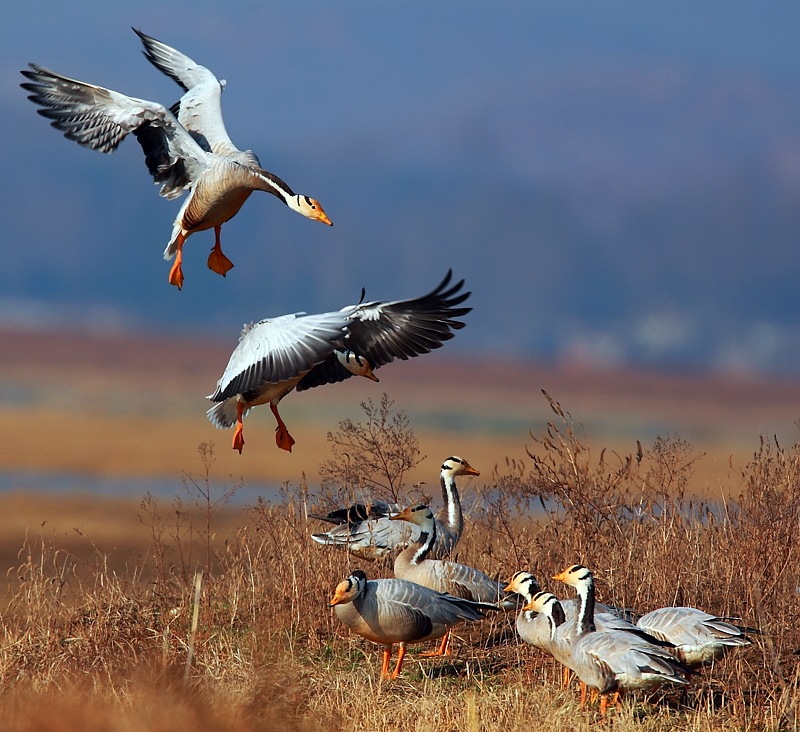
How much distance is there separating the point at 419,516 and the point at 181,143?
297 cm

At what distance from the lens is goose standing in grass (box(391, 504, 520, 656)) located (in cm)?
824

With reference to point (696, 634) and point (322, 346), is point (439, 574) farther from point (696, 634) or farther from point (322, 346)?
point (696, 634)

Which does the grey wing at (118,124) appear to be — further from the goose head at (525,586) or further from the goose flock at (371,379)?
the goose head at (525,586)

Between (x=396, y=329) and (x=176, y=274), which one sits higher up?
(x=176, y=274)

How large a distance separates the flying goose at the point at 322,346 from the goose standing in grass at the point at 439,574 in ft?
3.24

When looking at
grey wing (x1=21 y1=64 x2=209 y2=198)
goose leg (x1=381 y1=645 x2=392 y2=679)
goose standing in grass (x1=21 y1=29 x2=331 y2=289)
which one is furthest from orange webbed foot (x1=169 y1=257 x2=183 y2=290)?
goose leg (x1=381 y1=645 x2=392 y2=679)

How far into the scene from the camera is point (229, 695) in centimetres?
604

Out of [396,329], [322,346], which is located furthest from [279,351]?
[396,329]

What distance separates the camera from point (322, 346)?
8.05m

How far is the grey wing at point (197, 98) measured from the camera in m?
9.68

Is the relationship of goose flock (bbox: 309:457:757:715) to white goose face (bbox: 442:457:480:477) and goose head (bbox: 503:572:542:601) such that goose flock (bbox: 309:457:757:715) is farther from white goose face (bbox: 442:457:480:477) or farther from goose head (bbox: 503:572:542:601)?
white goose face (bbox: 442:457:480:477)

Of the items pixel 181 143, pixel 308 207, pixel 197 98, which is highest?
pixel 197 98

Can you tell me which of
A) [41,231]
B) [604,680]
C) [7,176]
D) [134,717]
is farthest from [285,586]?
[7,176]

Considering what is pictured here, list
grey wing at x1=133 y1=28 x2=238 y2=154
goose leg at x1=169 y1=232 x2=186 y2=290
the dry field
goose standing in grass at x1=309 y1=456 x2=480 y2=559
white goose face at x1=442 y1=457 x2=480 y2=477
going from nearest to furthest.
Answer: the dry field → goose leg at x1=169 y1=232 x2=186 y2=290 → goose standing in grass at x1=309 y1=456 x2=480 y2=559 → white goose face at x1=442 y1=457 x2=480 y2=477 → grey wing at x1=133 y1=28 x2=238 y2=154
